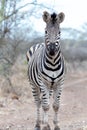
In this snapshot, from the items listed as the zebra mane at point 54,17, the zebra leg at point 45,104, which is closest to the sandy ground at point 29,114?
the zebra leg at point 45,104

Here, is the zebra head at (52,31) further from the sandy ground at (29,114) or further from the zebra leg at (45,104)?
the sandy ground at (29,114)

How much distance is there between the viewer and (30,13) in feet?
68.0

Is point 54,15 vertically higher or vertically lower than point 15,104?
higher

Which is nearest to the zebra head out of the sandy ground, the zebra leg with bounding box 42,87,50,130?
the zebra leg with bounding box 42,87,50,130

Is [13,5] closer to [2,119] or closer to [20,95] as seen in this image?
[20,95]

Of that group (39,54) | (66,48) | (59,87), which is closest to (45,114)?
(59,87)

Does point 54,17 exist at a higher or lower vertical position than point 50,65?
higher

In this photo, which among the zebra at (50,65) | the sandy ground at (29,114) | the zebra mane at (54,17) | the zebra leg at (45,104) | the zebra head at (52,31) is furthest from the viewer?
the sandy ground at (29,114)

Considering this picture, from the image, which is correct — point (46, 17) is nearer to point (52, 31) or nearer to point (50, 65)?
point (52, 31)

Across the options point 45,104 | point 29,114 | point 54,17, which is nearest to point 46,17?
point 54,17

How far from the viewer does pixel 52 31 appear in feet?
31.3

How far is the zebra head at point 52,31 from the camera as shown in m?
9.35

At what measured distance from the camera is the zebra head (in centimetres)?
935

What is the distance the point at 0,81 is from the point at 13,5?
3.15 meters
